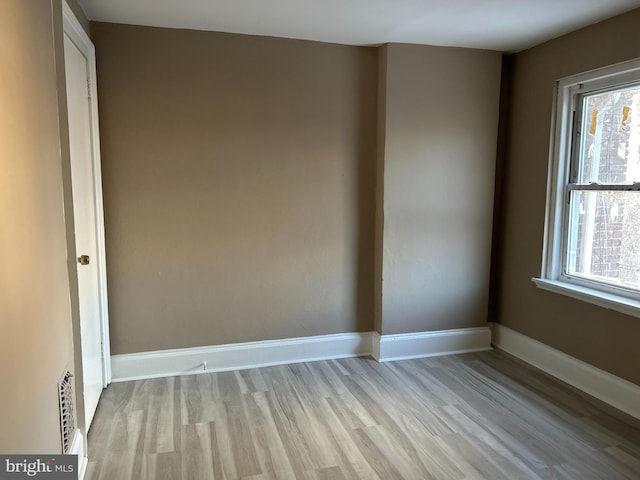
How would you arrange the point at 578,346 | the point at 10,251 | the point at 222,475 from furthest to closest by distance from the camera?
the point at 578,346
the point at 222,475
the point at 10,251

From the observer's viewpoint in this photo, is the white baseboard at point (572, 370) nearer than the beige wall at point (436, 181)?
Yes

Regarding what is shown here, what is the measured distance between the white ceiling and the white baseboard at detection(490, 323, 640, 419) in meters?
2.18

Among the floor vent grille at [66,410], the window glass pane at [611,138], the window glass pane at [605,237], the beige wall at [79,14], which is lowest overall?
the floor vent grille at [66,410]

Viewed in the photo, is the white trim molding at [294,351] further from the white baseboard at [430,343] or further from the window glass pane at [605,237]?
the window glass pane at [605,237]

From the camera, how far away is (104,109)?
3.00 metres

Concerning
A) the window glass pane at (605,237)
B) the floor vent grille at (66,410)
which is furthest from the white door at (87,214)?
the window glass pane at (605,237)

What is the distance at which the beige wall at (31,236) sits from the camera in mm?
1364

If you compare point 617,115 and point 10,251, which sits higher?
point 617,115

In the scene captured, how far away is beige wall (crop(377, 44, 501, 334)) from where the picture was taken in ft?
11.3

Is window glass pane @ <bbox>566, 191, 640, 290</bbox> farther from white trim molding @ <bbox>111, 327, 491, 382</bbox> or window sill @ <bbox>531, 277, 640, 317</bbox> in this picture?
white trim molding @ <bbox>111, 327, 491, 382</bbox>

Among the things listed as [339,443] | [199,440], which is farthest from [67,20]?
[339,443]

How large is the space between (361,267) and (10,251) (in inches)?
102

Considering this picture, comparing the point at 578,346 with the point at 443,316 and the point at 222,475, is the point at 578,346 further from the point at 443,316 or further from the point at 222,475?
the point at 222,475

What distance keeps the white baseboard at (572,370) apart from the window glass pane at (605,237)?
0.58 meters
